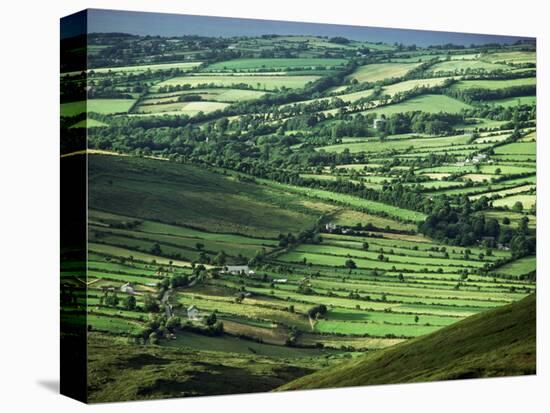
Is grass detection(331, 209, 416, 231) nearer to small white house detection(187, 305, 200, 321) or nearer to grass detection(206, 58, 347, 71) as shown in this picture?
grass detection(206, 58, 347, 71)

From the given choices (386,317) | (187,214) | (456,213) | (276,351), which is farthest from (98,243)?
(456,213)

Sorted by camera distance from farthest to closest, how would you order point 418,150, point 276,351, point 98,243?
point 418,150 → point 276,351 → point 98,243

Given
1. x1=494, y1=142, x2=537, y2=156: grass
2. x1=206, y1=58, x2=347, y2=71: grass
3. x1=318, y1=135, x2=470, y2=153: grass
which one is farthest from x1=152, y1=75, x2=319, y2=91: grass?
x1=494, y1=142, x2=537, y2=156: grass

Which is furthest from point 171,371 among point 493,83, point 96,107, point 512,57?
point 512,57

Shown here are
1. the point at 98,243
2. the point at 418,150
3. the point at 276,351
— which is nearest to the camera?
the point at 98,243

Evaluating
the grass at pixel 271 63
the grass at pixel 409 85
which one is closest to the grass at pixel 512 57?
the grass at pixel 409 85

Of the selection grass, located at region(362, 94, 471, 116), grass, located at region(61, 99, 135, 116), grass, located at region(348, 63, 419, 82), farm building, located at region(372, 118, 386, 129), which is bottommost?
farm building, located at region(372, 118, 386, 129)

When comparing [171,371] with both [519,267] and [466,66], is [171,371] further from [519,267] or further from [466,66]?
[466,66]

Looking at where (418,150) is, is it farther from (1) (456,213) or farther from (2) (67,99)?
(2) (67,99)
